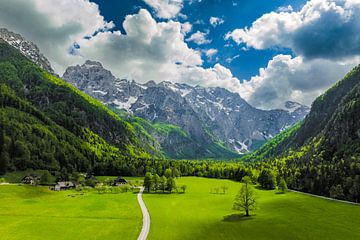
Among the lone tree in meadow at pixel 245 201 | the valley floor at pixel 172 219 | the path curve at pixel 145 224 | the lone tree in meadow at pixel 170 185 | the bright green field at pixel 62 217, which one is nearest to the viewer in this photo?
the path curve at pixel 145 224

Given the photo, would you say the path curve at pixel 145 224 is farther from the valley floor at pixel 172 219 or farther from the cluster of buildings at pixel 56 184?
the cluster of buildings at pixel 56 184

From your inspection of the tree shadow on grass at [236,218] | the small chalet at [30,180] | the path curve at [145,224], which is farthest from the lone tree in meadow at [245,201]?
the small chalet at [30,180]

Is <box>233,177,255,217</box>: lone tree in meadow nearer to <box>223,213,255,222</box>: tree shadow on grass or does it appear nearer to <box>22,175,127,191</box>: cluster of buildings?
<box>223,213,255,222</box>: tree shadow on grass

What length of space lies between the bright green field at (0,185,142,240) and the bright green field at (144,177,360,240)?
29.7 ft

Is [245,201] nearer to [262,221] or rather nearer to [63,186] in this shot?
[262,221]

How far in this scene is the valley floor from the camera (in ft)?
244

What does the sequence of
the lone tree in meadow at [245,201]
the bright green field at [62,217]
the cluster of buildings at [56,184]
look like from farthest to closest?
the cluster of buildings at [56,184]
the lone tree in meadow at [245,201]
the bright green field at [62,217]

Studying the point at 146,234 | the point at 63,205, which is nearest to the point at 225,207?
the point at 146,234

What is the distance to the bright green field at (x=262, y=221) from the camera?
74.8 m

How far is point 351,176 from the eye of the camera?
149 metres

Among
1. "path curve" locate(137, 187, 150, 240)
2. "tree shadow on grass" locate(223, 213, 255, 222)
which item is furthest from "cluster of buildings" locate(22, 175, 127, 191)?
"tree shadow on grass" locate(223, 213, 255, 222)

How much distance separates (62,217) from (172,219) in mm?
35506

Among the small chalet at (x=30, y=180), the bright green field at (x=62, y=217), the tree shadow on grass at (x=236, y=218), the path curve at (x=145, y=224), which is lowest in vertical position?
the bright green field at (x=62, y=217)

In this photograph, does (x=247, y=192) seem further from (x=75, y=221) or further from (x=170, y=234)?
(x=75, y=221)
